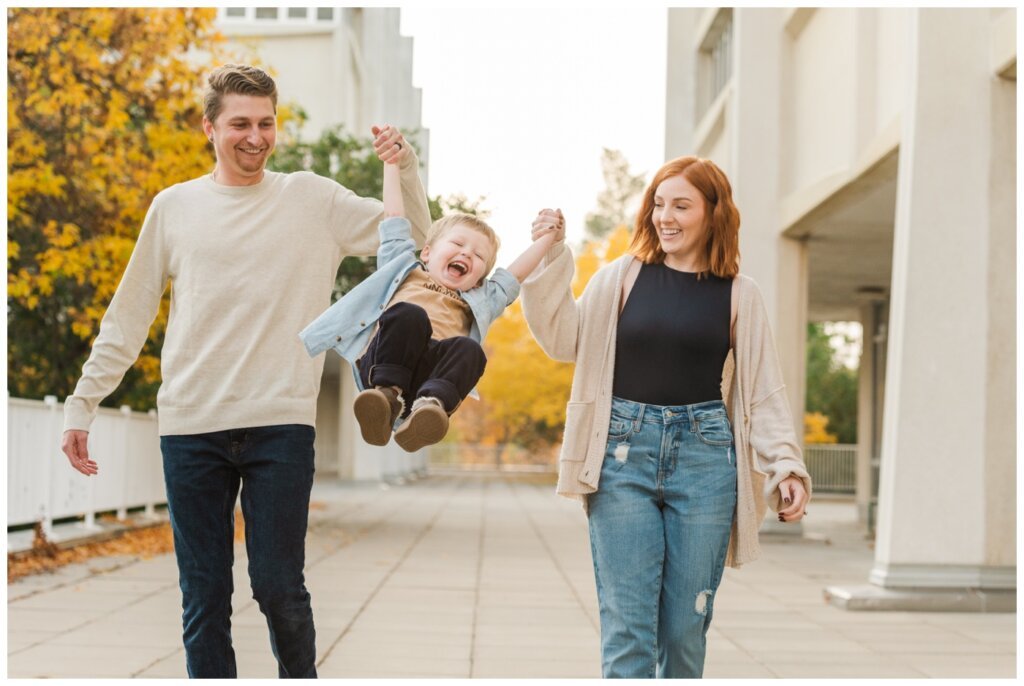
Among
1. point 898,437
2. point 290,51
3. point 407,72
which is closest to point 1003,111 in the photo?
point 898,437

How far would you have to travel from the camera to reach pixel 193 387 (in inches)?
153

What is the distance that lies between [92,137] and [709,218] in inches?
399

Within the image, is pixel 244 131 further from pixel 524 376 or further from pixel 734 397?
pixel 524 376

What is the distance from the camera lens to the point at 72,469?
1366 cm

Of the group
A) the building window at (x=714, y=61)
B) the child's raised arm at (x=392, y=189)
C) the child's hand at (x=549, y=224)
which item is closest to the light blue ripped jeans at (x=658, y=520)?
the child's hand at (x=549, y=224)

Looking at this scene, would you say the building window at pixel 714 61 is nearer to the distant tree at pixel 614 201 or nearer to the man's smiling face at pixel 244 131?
the man's smiling face at pixel 244 131

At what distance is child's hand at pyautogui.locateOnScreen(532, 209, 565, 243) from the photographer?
12.8 feet

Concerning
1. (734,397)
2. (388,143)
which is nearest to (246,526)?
(388,143)

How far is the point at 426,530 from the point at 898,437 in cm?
884

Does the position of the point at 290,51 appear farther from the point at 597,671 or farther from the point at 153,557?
the point at 597,671

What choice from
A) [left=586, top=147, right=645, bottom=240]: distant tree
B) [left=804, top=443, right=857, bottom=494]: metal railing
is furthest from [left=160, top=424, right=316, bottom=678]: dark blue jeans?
[left=586, top=147, right=645, bottom=240]: distant tree

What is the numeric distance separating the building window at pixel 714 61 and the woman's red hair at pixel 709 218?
18.4 meters

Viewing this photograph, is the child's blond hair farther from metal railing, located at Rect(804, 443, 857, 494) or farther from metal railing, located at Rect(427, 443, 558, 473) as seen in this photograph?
metal railing, located at Rect(427, 443, 558, 473)

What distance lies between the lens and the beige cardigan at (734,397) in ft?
14.0
